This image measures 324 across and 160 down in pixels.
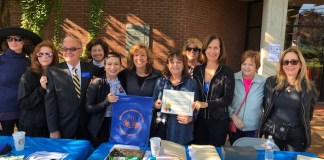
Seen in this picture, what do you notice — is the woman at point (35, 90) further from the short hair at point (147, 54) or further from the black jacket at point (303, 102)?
the black jacket at point (303, 102)

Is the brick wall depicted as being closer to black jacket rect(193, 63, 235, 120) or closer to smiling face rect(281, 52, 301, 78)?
black jacket rect(193, 63, 235, 120)

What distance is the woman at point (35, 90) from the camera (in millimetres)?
3564

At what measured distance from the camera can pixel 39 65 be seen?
12.0 feet

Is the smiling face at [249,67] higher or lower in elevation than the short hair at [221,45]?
lower

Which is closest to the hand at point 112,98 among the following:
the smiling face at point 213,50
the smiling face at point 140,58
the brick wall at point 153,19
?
the smiling face at point 140,58

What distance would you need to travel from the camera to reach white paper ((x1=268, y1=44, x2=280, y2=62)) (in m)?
8.02

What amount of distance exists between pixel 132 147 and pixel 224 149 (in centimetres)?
100

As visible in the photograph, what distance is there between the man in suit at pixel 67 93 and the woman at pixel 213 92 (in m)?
1.50

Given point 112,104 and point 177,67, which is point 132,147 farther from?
point 177,67

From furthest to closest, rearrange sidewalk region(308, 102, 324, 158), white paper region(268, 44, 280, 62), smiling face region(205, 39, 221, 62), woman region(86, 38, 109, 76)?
white paper region(268, 44, 280, 62), sidewalk region(308, 102, 324, 158), woman region(86, 38, 109, 76), smiling face region(205, 39, 221, 62)

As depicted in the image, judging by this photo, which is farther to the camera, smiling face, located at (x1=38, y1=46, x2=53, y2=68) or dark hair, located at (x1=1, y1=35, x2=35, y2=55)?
dark hair, located at (x1=1, y1=35, x2=35, y2=55)

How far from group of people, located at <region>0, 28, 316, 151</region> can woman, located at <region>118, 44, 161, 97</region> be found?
0.01 metres


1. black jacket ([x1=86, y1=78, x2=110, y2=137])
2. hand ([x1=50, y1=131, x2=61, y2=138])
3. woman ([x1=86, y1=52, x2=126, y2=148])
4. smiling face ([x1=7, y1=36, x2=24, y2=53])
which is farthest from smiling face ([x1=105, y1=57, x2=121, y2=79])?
smiling face ([x1=7, y1=36, x2=24, y2=53])

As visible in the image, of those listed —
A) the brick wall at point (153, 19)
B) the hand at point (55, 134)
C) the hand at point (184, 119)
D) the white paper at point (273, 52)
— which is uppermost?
the brick wall at point (153, 19)
